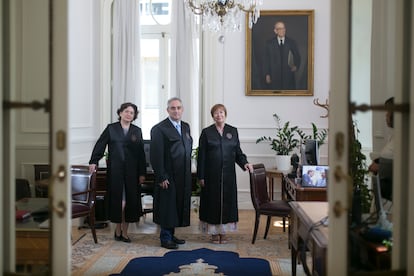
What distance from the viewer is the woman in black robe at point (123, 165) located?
5559mm

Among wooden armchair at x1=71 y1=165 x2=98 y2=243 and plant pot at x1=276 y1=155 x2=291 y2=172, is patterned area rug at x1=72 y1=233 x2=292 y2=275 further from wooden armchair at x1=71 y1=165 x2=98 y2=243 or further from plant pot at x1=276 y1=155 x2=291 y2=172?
plant pot at x1=276 y1=155 x2=291 y2=172

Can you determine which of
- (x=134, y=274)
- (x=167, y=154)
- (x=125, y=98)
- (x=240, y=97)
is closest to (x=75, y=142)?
(x=125, y=98)

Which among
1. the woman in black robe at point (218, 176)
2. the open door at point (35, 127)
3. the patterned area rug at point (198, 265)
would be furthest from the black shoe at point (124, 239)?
the open door at point (35, 127)

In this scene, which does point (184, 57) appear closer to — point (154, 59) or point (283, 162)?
point (154, 59)

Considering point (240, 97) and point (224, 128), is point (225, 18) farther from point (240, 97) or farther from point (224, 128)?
point (240, 97)

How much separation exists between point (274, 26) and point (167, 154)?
3.29m

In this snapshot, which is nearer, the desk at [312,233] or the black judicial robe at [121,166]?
the desk at [312,233]

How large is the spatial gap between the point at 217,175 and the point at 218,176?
16 mm

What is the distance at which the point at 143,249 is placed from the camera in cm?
533

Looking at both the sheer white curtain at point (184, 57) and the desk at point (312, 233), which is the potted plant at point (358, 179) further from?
the sheer white curtain at point (184, 57)

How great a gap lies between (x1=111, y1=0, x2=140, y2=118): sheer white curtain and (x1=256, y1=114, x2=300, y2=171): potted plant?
2.19 metres

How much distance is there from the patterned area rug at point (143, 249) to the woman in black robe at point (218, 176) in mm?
275

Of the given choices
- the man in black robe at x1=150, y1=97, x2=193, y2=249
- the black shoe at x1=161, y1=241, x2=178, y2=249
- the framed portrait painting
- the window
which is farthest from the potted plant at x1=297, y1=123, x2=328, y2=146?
the black shoe at x1=161, y1=241, x2=178, y2=249

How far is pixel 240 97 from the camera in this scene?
776 cm
